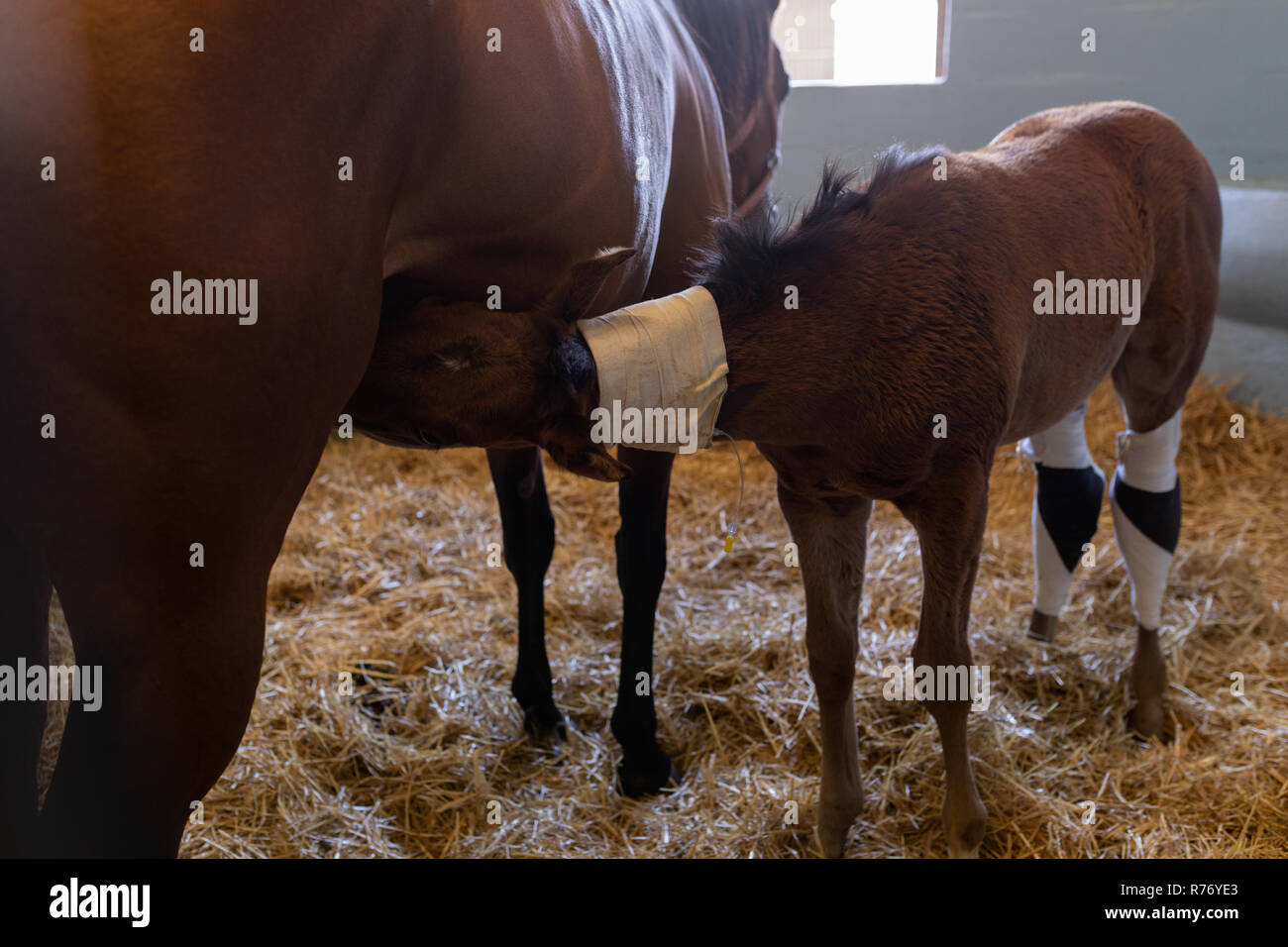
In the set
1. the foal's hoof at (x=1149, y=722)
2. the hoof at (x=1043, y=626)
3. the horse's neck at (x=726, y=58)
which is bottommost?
the foal's hoof at (x=1149, y=722)

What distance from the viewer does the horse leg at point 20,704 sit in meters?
1.13

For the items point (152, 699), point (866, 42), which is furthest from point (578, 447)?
point (866, 42)

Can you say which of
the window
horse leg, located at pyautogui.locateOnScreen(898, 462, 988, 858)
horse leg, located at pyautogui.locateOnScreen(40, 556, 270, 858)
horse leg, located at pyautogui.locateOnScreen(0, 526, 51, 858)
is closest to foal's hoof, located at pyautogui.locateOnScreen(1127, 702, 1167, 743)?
horse leg, located at pyautogui.locateOnScreen(898, 462, 988, 858)

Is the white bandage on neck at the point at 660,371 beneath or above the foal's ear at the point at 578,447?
above

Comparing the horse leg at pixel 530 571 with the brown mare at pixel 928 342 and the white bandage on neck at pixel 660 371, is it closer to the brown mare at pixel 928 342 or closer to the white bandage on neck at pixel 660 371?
the brown mare at pixel 928 342

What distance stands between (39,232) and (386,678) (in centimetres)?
214

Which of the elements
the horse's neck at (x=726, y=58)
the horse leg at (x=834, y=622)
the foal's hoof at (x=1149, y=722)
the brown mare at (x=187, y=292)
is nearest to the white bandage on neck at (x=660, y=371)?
the brown mare at (x=187, y=292)

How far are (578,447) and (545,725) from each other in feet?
4.45

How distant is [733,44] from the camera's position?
106 inches

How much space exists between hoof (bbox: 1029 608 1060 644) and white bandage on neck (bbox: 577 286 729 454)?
1772mm

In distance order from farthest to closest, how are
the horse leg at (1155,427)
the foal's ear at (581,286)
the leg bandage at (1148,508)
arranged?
the leg bandage at (1148,508) < the horse leg at (1155,427) < the foal's ear at (581,286)

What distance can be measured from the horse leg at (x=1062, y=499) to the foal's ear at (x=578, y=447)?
1.60 m
